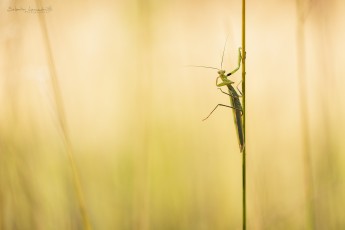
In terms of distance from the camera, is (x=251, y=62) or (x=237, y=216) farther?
(x=251, y=62)

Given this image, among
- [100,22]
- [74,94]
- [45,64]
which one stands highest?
[100,22]

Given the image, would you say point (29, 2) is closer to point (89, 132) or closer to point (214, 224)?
point (89, 132)

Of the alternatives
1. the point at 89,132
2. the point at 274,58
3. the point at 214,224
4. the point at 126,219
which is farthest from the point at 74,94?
the point at 274,58

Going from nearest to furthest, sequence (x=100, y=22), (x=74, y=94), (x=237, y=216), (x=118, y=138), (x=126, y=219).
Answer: (x=126, y=219) → (x=237, y=216) → (x=118, y=138) → (x=74, y=94) → (x=100, y=22)

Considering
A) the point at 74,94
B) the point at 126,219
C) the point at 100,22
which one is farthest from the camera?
the point at 100,22

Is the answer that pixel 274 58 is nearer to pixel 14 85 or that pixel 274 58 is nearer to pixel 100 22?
pixel 100 22

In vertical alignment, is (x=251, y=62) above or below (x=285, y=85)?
above

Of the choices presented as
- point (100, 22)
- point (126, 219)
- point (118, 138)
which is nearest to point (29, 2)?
point (100, 22)
